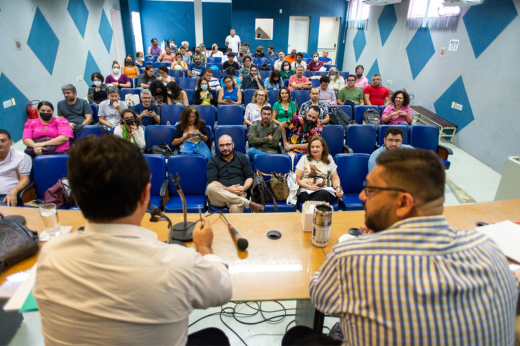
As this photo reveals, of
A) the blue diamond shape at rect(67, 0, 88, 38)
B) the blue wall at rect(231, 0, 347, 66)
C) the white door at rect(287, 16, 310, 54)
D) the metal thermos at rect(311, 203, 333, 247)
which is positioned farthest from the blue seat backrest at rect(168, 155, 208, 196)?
the white door at rect(287, 16, 310, 54)

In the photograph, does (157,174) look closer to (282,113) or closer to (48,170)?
(48,170)

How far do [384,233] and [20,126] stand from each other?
6.51 m

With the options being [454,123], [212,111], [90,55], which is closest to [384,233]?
[212,111]

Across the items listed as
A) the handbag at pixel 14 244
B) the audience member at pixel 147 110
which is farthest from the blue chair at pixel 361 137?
the handbag at pixel 14 244

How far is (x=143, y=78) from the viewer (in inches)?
266

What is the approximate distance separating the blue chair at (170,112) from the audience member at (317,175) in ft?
8.07

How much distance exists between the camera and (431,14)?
6.83 meters

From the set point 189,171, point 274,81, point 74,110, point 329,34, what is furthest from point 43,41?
point 329,34

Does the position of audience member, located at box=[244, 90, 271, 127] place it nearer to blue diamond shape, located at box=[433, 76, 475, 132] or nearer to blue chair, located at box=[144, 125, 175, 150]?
blue chair, located at box=[144, 125, 175, 150]

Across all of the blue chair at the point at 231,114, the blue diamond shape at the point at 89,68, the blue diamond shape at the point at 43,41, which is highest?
the blue diamond shape at the point at 43,41

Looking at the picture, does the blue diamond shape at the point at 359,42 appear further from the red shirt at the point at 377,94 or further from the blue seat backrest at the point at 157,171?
the blue seat backrest at the point at 157,171

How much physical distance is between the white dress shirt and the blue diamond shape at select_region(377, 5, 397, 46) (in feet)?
32.4

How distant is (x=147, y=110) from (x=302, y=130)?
2381mm

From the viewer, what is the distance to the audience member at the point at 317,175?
307cm
